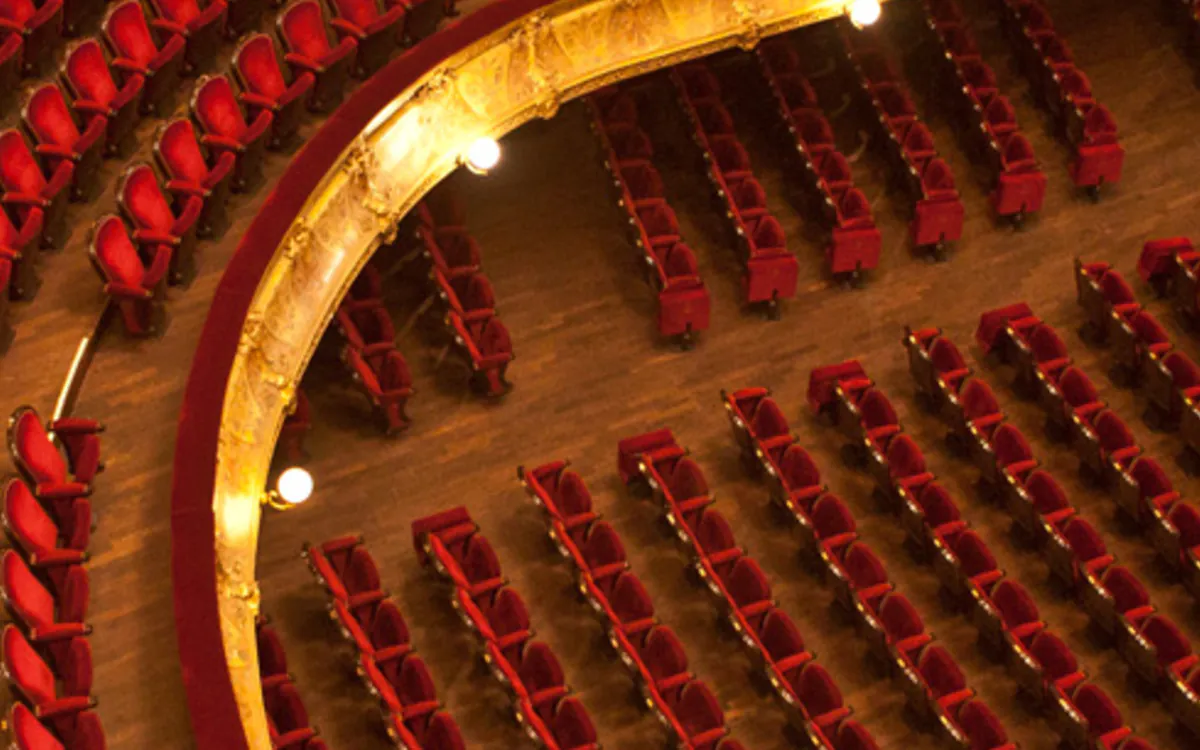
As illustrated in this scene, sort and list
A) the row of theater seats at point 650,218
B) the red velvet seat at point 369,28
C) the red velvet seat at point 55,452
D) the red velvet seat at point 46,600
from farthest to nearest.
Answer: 1. the row of theater seats at point 650,218
2. the red velvet seat at point 369,28
3. the red velvet seat at point 55,452
4. the red velvet seat at point 46,600

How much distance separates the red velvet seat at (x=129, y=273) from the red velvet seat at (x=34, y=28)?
41cm

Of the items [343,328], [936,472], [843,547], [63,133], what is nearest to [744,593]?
[843,547]

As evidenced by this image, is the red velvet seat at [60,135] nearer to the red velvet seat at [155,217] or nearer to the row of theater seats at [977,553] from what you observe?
the red velvet seat at [155,217]

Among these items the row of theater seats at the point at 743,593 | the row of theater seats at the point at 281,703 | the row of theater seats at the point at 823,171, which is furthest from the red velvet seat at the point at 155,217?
the row of theater seats at the point at 823,171

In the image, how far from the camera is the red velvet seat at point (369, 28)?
10.5 ft

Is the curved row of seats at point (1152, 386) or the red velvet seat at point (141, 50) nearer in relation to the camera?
the red velvet seat at point (141, 50)

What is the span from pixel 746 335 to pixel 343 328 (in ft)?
2.67

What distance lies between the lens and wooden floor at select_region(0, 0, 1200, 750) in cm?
282

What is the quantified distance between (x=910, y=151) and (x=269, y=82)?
138cm

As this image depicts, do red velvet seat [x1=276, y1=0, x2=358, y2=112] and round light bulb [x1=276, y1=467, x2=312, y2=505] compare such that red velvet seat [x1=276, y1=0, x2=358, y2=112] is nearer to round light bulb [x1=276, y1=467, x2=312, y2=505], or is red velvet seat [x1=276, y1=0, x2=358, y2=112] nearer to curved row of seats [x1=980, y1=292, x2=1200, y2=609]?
round light bulb [x1=276, y1=467, x2=312, y2=505]

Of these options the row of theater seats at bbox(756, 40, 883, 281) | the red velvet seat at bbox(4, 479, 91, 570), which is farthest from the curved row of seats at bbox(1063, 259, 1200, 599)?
the red velvet seat at bbox(4, 479, 91, 570)

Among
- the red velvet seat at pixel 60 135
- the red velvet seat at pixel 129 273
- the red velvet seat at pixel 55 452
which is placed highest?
the red velvet seat at pixel 60 135

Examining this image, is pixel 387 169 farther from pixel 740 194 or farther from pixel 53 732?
pixel 53 732

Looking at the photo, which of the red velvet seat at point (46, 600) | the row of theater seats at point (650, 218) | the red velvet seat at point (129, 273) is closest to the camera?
the red velvet seat at point (46, 600)
